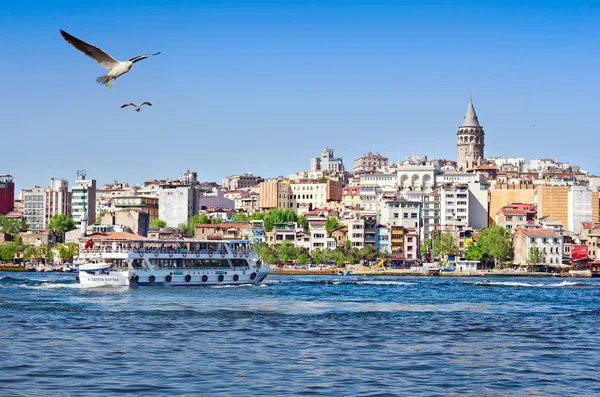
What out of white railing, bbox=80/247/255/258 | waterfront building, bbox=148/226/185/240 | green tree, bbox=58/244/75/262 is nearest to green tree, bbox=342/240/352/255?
waterfront building, bbox=148/226/185/240

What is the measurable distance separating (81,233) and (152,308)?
283ft

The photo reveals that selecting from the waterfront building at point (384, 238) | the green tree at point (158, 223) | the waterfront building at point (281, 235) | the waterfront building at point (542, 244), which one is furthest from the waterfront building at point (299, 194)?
the waterfront building at point (542, 244)

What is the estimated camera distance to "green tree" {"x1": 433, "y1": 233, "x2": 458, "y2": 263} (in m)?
115

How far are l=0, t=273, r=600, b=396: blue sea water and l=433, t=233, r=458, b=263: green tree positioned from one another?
226 feet

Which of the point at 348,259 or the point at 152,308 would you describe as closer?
the point at 152,308

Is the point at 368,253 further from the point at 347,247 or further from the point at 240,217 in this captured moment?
the point at 240,217

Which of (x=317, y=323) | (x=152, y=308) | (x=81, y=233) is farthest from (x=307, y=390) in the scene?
(x=81, y=233)

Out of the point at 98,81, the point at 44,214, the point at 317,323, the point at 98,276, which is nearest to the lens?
the point at 98,81

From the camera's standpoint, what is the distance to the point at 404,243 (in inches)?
4683

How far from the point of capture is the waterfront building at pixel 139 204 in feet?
487

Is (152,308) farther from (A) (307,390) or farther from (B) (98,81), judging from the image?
(B) (98,81)

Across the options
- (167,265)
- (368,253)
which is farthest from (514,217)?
(167,265)

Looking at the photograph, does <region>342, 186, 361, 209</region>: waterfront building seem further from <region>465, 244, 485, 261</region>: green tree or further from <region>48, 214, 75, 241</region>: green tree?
<region>48, 214, 75, 241</region>: green tree

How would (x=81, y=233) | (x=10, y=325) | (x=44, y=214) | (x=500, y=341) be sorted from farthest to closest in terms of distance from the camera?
(x=44, y=214)
(x=81, y=233)
(x=10, y=325)
(x=500, y=341)
